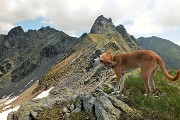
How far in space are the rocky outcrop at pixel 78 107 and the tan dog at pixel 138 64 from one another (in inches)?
62.4

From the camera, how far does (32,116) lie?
54.1 ft

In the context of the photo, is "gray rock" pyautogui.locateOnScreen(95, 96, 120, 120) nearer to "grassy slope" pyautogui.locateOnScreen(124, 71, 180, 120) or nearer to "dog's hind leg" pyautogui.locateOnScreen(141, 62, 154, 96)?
"grassy slope" pyautogui.locateOnScreen(124, 71, 180, 120)

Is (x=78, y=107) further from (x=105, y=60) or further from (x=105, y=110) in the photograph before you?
(x=105, y=60)

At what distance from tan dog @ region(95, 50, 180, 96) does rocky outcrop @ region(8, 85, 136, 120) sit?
1585 mm

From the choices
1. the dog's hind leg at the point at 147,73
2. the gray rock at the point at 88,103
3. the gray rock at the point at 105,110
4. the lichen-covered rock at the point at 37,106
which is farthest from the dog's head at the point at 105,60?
the gray rock at the point at 105,110

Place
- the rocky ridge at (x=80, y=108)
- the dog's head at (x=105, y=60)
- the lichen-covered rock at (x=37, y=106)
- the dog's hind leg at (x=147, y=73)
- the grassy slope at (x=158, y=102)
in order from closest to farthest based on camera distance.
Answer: the grassy slope at (x=158, y=102), the rocky ridge at (x=80, y=108), the dog's hind leg at (x=147, y=73), the lichen-covered rock at (x=37, y=106), the dog's head at (x=105, y=60)

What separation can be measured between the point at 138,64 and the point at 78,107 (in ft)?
13.1

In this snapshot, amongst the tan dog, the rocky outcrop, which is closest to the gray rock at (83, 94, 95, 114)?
the rocky outcrop

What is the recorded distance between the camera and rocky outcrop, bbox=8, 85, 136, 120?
14.6 metres

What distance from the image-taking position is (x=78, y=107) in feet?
52.1

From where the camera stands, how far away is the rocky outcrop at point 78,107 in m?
14.6

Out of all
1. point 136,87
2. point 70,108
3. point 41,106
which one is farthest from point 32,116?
point 136,87

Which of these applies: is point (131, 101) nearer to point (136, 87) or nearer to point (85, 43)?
point (136, 87)

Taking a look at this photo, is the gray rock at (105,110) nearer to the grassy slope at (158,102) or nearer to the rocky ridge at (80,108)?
the rocky ridge at (80,108)
